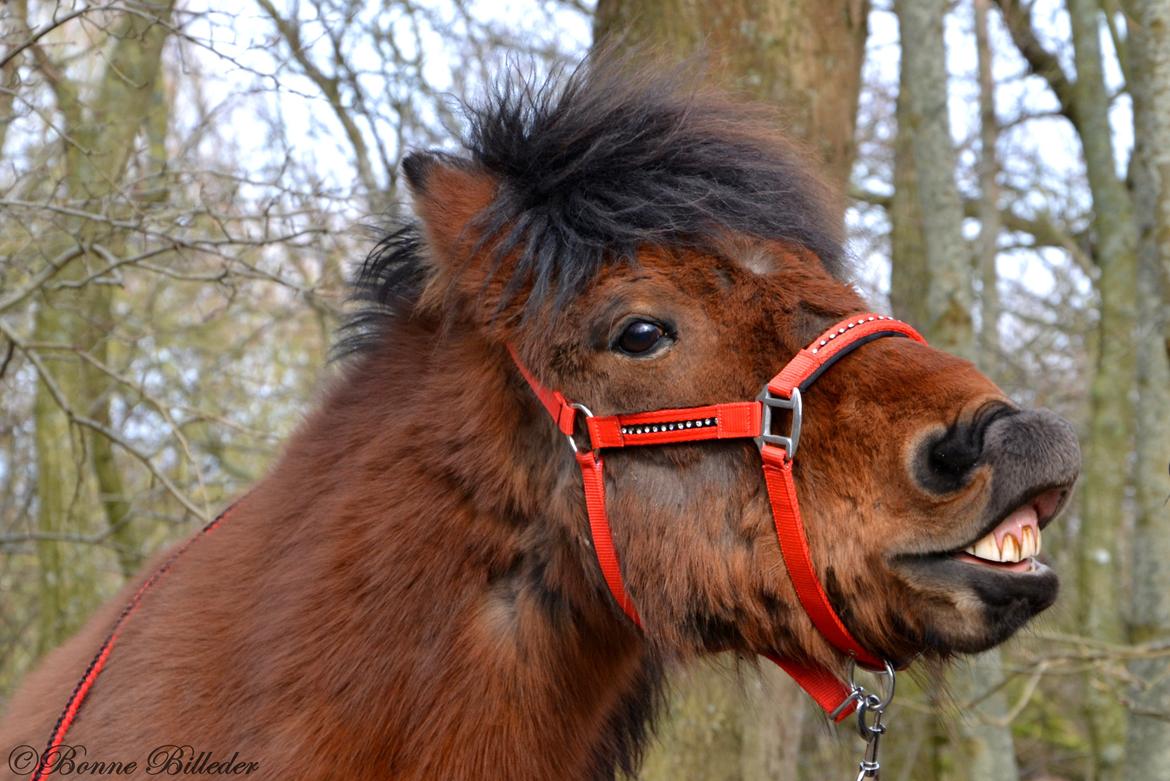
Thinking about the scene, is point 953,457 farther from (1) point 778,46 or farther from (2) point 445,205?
(1) point 778,46

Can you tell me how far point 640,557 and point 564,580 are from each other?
22 centimetres

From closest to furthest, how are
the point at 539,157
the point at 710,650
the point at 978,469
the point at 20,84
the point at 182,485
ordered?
1. the point at 978,469
2. the point at 710,650
3. the point at 539,157
4. the point at 20,84
5. the point at 182,485

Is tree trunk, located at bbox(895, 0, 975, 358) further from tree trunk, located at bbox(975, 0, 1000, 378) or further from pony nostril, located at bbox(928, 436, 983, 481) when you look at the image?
pony nostril, located at bbox(928, 436, 983, 481)

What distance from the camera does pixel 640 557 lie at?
2381 mm

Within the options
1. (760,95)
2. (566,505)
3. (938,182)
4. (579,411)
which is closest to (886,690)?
(566,505)

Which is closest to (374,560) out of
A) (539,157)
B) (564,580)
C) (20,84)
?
(564,580)

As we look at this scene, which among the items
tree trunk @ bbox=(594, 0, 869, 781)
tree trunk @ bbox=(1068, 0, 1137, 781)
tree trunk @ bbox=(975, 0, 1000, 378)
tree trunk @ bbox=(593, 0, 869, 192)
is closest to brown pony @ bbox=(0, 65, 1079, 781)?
tree trunk @ bbox=(594, 0, 869, 781)

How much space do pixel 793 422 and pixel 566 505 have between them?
572mm

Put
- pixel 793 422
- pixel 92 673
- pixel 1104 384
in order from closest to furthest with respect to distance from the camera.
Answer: pixel 793 422 → pixel 92 673 → pixel 1104 384

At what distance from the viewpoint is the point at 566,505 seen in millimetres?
2457

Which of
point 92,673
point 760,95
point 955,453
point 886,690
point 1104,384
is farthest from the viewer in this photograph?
point 1104,384

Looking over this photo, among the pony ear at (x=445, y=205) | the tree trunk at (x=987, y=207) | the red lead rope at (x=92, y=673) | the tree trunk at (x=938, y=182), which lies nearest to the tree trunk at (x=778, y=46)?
the tree trunk at (x=938, y=182)

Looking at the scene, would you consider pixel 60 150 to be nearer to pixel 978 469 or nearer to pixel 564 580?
pixel 564 580

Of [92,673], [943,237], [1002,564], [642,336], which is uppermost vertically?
[943,237]
